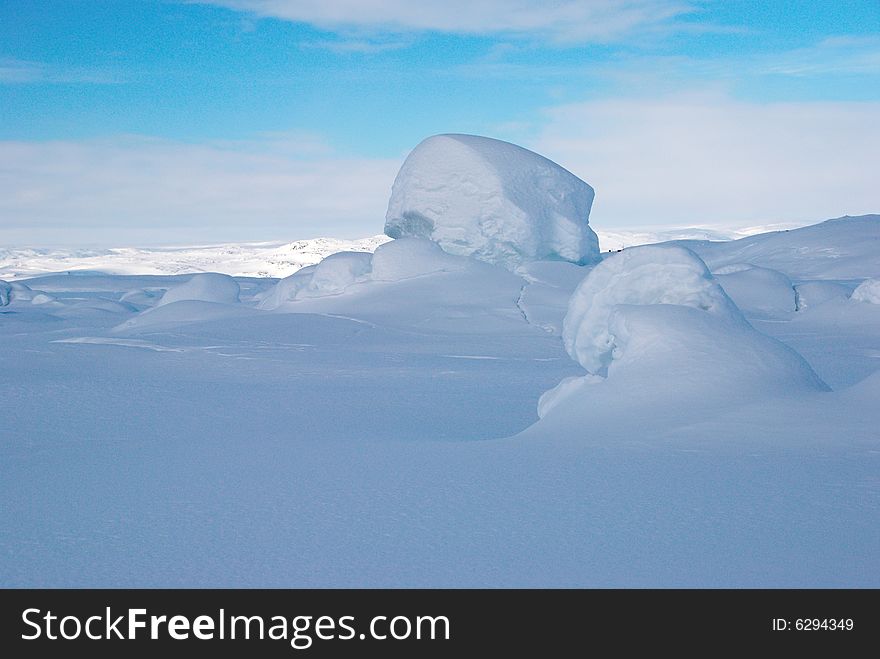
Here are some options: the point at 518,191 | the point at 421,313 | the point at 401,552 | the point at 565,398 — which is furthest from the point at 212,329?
the point at 401,552

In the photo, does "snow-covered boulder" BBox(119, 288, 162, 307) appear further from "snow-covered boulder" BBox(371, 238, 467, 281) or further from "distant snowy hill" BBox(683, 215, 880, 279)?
"distant snowy hill" BBox(683, 215, 880, 279)

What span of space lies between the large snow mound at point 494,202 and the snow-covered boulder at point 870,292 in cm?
757

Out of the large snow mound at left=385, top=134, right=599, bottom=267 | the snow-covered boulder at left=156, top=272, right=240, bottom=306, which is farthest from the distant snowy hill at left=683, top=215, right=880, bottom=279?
the snow-covered boulder at left=156, top=272, right=240, bottom=306

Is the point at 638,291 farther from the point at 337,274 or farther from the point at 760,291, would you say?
the point at 760,291

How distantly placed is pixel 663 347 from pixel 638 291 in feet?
4.81

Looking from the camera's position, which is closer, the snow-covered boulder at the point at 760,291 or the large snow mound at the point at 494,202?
the snow-covered boulder at the point at 760,291

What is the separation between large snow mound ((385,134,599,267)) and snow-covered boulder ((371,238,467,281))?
4.11ft

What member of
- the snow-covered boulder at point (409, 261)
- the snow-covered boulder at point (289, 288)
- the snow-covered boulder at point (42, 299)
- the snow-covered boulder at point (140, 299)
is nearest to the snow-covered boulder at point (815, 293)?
the snow-covered boulder at point (409, 261)

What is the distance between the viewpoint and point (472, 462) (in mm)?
6387

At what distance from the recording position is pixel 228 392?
11.0 m

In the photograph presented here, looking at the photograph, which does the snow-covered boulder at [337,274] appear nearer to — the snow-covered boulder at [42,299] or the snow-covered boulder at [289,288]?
the snow-covered boulder at [289,288]

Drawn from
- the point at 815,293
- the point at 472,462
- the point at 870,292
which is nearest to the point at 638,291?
the point at 472,462

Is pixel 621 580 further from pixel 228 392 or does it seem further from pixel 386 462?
pixel 228 392

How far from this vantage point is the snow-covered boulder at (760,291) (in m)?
23.1
